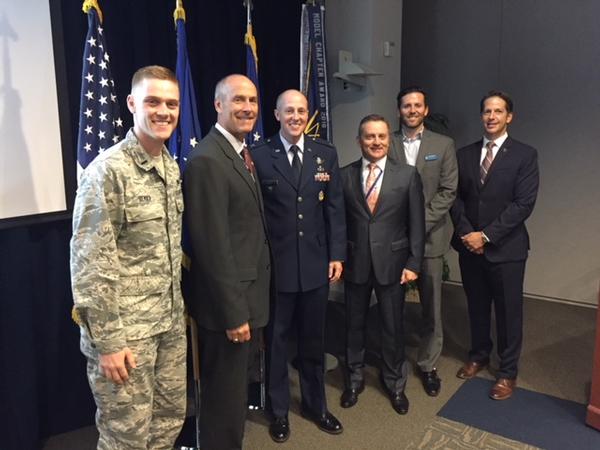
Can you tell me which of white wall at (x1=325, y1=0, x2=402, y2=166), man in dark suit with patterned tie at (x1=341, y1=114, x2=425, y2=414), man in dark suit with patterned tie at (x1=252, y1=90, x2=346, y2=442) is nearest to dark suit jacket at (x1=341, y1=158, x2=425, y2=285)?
man in dark suit with patterned tie at (x1=341, y1=114, x2=425, y2=414)

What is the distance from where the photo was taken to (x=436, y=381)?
2877 millimetres

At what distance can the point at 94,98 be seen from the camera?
7.74 ft

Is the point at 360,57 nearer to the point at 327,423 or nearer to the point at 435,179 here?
the point at 435,179

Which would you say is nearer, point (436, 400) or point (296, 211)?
point (296, 211)

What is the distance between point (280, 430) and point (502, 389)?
4.05ft

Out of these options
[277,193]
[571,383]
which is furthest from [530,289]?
[277,193]

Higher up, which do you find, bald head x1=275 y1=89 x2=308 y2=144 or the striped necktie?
bald head x1=275 y1=89 x2=308 y2=144

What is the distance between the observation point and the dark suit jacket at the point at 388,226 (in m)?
2.48

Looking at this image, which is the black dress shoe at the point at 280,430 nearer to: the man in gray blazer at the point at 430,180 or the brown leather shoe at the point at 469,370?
the man in gray blazer at the point at 430,180

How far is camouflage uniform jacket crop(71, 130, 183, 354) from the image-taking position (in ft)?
5.05

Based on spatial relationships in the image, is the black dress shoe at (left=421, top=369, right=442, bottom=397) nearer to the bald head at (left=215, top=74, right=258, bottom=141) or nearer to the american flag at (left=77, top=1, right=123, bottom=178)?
the bald head at (left=215, top=74, right=258, bottom=141)

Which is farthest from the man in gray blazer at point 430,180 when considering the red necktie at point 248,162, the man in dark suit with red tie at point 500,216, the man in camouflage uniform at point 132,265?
the man in camouflage uniform at point 132,265

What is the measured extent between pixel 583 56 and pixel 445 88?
45.1 inches

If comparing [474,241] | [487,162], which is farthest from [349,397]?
[487,162]
